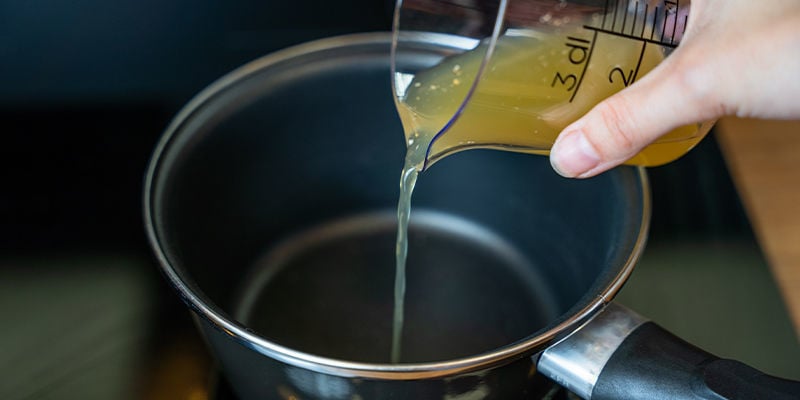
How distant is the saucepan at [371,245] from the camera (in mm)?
542

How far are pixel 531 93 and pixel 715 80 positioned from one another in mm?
133

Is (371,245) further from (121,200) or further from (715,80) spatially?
(715,80)

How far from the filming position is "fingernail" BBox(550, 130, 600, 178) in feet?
1.80

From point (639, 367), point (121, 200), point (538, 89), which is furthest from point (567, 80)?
point (121, 200)

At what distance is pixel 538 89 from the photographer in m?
0.58

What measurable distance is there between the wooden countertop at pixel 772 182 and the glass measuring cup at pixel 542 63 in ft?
1.15

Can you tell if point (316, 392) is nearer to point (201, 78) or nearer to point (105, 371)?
point (105, 371)

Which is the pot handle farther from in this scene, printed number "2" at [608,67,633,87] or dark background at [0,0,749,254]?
dark background at [0,0,749,254]

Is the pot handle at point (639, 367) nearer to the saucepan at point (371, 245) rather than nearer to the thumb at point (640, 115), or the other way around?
the saucepan at point (371, 245)

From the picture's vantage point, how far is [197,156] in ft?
2.38

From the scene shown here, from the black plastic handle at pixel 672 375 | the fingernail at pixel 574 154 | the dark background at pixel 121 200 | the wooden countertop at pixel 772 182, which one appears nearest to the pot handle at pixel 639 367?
the black plastic handle at pixel 672 375

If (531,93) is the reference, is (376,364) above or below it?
below

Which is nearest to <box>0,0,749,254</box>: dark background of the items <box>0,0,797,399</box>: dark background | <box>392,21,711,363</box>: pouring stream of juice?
<box>0,0,797,399</box>: dark background

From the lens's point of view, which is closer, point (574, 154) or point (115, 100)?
point (574, 154)
